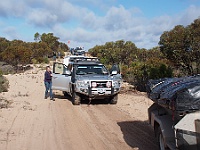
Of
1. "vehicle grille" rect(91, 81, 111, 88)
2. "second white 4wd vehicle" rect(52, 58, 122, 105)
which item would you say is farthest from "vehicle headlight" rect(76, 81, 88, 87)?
"vehicle grille" rect(91, 81, 111, 88)

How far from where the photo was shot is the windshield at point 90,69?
1402cm

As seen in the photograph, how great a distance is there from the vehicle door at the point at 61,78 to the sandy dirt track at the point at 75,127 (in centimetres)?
102

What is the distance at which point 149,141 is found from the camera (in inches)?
296

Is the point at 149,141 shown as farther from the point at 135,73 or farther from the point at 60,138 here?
the point at 135,73

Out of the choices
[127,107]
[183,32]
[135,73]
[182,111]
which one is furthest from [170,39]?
[182,111]

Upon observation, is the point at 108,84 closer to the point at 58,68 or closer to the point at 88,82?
the point at 88,82

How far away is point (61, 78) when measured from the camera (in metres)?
14.5

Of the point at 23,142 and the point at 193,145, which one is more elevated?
the point at 193,145

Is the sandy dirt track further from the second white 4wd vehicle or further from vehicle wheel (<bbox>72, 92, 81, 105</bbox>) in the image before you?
the second white 4wd vehicle

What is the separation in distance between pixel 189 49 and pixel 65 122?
395 inches

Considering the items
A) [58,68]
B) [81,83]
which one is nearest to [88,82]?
[81,83]

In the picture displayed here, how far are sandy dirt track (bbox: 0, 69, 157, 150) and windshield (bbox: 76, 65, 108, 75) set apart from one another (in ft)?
4.98

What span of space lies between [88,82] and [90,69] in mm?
1657

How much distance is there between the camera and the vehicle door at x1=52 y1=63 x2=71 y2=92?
14219mm
